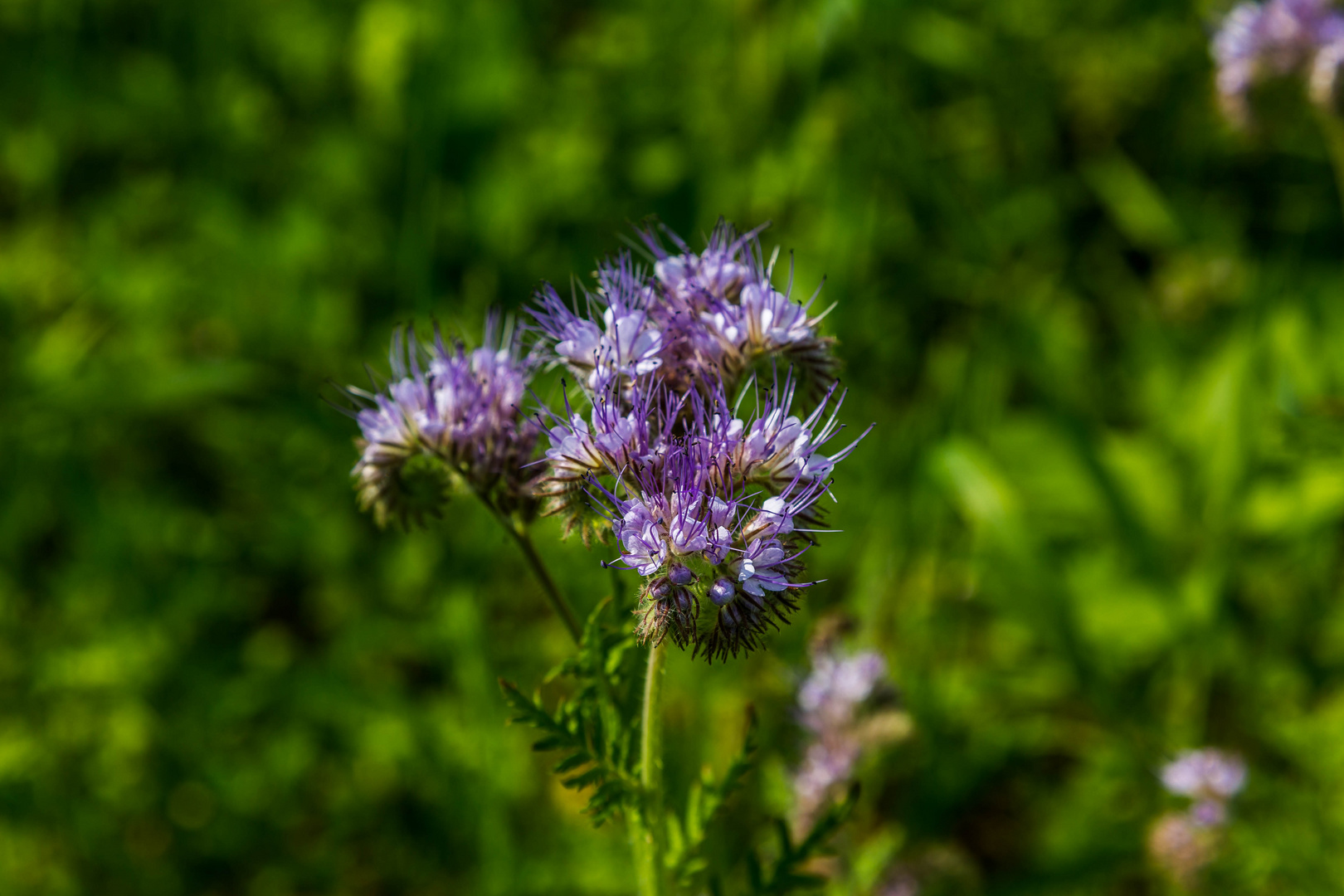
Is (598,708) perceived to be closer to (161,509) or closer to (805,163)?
(161,509)

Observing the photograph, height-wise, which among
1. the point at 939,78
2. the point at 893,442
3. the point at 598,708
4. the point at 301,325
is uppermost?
the point at 939,78

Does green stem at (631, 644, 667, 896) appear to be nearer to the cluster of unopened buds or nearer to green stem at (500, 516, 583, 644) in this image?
the cluster of unopened buds

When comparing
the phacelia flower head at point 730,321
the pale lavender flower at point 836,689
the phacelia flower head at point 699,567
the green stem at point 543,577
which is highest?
the phacelia flower head at point 730,321

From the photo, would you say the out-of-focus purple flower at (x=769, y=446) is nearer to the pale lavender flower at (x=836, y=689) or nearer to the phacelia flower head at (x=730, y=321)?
the phacelia flower head at (x=730, y=321)

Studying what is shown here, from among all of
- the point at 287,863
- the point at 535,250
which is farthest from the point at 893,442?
the point at 287,863

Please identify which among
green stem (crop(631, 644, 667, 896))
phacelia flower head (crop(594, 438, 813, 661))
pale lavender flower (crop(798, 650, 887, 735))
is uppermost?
pale lavender flower (crop(798, 650, 887, 735))

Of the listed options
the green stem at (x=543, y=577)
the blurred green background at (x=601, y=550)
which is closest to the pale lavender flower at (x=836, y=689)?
the blurred green background at (x=601, y=550)

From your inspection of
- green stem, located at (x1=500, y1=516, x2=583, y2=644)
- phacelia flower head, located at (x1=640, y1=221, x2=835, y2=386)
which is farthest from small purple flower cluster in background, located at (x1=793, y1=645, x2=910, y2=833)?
phacelia flower head, located at (x1=640, y1=221, x2=835, y2=386)
